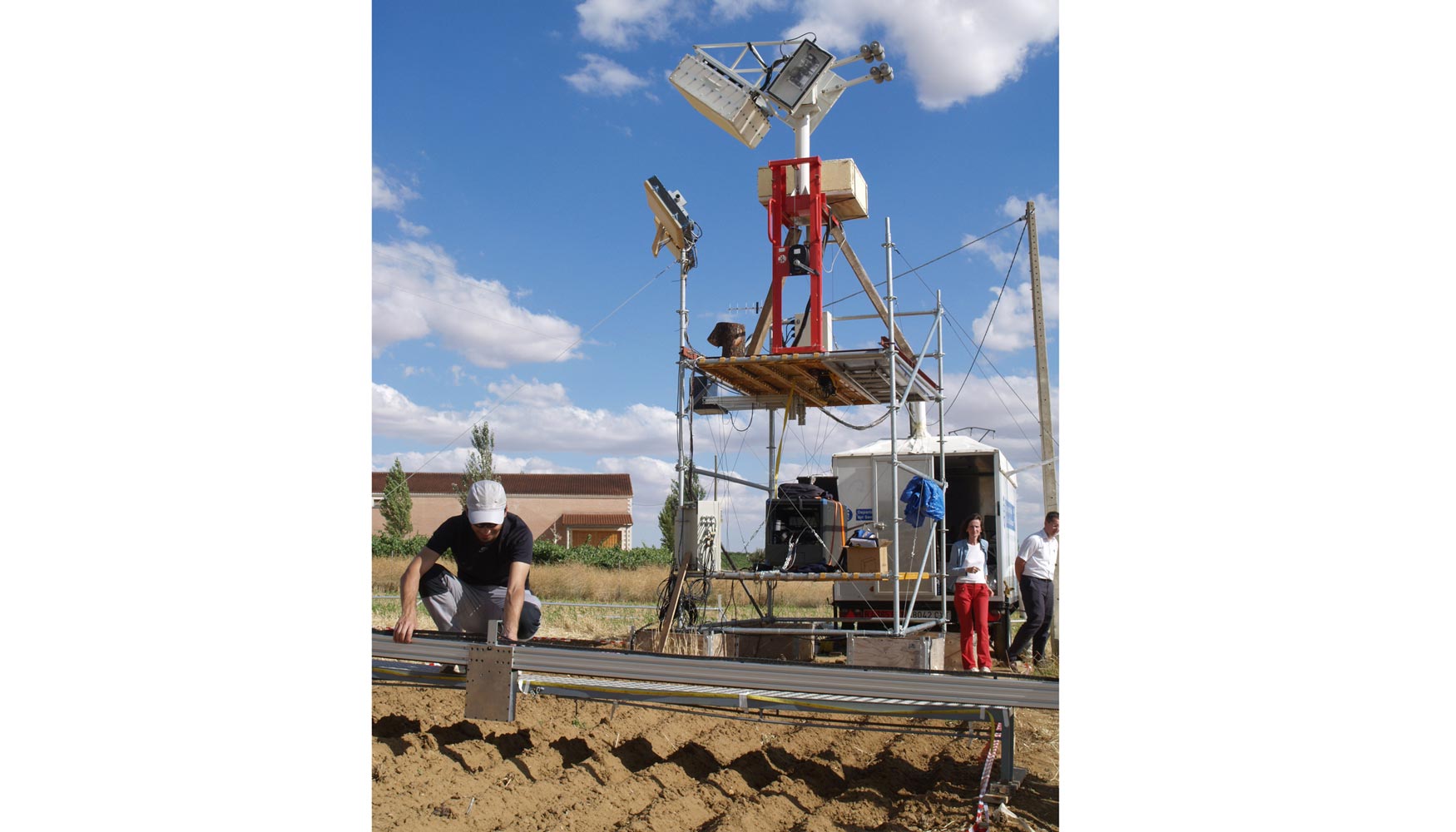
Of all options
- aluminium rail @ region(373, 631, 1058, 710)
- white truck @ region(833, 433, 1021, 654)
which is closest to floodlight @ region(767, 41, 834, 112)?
white truck @ region(833, 433, 1021, 654)

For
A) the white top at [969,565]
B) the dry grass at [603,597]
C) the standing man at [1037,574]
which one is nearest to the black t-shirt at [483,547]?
the dry grass at [603,597]

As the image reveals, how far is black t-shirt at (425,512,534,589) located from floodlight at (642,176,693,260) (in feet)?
10.9

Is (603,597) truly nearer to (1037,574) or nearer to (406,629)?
(1037,574)

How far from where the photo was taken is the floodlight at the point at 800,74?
7.20m

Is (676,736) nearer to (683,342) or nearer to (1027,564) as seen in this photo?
(683,342)

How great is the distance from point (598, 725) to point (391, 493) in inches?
1088

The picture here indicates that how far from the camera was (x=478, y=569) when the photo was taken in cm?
511

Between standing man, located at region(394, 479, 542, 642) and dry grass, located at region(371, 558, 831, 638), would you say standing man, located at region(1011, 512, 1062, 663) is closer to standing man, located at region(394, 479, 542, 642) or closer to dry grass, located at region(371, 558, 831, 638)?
dry grass, located at region(371, 558, 831, 638)

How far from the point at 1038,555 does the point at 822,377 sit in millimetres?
2574

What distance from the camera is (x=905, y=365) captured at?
24.3ft

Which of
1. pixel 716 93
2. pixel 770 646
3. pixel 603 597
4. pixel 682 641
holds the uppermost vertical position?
pixel 716 93

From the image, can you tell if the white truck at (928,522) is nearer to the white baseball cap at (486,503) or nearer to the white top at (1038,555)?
the white top at (1038,555)

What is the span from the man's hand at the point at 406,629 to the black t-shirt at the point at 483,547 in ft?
1.79

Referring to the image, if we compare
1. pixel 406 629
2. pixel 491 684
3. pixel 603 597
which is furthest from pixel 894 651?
pixel 603 597
